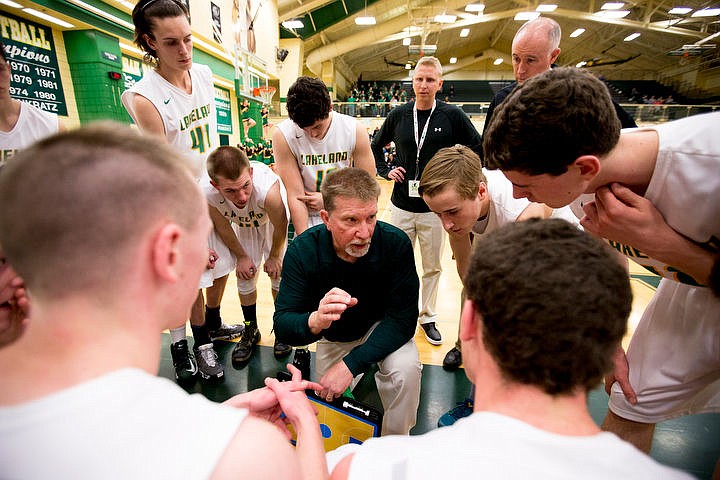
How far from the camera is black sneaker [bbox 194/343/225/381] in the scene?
2.70 meters

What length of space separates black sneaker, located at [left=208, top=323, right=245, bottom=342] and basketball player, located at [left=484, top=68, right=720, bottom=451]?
2787 millimetres

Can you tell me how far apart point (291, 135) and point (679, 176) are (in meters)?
2.36

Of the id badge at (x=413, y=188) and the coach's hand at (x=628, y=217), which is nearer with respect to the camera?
the coach's hand at (x=628, y=217)

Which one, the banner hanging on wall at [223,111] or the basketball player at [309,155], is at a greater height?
the banner hanging on wall at [223,111]

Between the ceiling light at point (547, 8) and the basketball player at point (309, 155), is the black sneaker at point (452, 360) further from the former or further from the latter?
the ceiling light at point (547, 8)

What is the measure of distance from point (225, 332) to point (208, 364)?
1.85 feet

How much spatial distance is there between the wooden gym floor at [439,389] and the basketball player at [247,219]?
13cm

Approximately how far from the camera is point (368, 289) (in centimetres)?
208

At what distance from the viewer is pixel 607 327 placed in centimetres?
74

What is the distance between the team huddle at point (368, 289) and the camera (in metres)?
0.61

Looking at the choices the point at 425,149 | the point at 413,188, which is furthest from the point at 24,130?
the point at 425,149

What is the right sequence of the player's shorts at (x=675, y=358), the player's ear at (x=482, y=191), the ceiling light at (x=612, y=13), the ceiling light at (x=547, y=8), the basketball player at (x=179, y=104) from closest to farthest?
the player's shorts at (x=675, y=358)
the player's ear at (x=482, y=191)
the basketball player at (x=179, y=104)
the ceiling light at (x=547, y=8)
the ceiling light at (x=612, y=13)

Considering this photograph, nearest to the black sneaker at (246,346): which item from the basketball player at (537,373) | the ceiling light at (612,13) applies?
the basketball player at (537,373)

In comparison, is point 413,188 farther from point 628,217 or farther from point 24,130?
point 24,130
